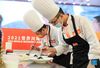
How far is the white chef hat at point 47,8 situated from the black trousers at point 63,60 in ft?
1.08

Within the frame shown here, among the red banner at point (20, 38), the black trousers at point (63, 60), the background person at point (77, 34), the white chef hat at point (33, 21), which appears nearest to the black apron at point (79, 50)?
the background person at point (77, 34)

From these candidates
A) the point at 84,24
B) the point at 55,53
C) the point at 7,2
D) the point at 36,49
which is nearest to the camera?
the point at 84,24

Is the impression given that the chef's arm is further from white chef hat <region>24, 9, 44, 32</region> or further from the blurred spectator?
the blurred spectator

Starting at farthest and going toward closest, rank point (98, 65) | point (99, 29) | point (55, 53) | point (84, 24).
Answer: point (99, 29)
point (55, 53)
point (84, 24)
point (98, 65)

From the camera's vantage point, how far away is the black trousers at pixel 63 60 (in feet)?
5.13

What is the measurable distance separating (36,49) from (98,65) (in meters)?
0.99

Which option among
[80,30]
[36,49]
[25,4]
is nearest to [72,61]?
[80,30]

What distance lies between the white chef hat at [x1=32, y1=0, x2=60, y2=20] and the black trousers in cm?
33

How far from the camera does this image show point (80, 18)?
1.43 m

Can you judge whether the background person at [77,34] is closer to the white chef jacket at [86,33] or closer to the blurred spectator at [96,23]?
the white chef jacket at [86,33]

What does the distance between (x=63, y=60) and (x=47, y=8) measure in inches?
16.3

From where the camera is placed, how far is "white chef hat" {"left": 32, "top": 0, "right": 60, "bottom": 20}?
1437 mm

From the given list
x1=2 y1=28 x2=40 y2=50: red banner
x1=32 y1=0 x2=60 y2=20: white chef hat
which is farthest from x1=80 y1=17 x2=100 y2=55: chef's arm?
x1=2 y1=28 x2=40 y2=50: red banner

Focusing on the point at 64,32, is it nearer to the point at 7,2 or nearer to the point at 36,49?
the point at 36,49
